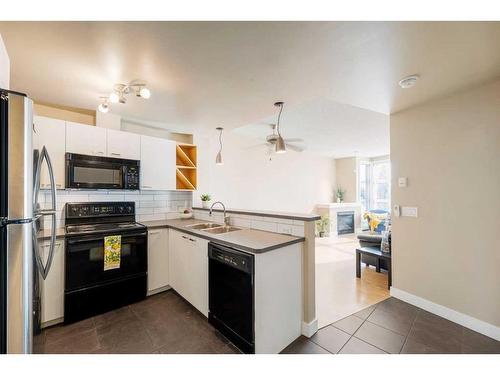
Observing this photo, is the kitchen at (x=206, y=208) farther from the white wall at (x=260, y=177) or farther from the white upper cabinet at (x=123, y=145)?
the white wall at (x=260, y=177)

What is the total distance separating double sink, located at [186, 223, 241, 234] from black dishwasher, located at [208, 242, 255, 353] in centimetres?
64

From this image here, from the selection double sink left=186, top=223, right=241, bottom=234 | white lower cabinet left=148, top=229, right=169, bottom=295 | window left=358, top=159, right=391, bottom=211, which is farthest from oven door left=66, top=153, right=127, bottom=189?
window left=358, top=159, right=391, bottom=211

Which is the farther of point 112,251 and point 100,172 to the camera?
point 100,172

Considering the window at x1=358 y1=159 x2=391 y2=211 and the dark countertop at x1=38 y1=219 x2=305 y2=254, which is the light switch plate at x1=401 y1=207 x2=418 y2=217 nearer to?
the dark countertop at x1=38 y1=219 x2=305 y2=254

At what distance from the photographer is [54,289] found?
2117 millimetres

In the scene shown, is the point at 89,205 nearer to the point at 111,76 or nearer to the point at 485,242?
the point at 111,76

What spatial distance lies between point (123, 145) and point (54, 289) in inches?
66.5

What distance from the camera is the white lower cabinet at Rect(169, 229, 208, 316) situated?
221 centimetres

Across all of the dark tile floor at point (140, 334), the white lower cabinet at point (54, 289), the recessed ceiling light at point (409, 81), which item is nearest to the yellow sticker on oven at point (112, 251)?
the white lower cabinet at point (54, 289)

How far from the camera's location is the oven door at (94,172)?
238 centimetres

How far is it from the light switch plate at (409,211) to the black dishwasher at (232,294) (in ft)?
7.08

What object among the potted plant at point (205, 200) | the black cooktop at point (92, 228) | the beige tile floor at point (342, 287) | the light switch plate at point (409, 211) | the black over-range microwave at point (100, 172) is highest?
the black over-range microwave at point (100, 172)

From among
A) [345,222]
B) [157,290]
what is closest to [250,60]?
[157,290]

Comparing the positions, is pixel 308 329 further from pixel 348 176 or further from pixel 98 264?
pixel 348 176
